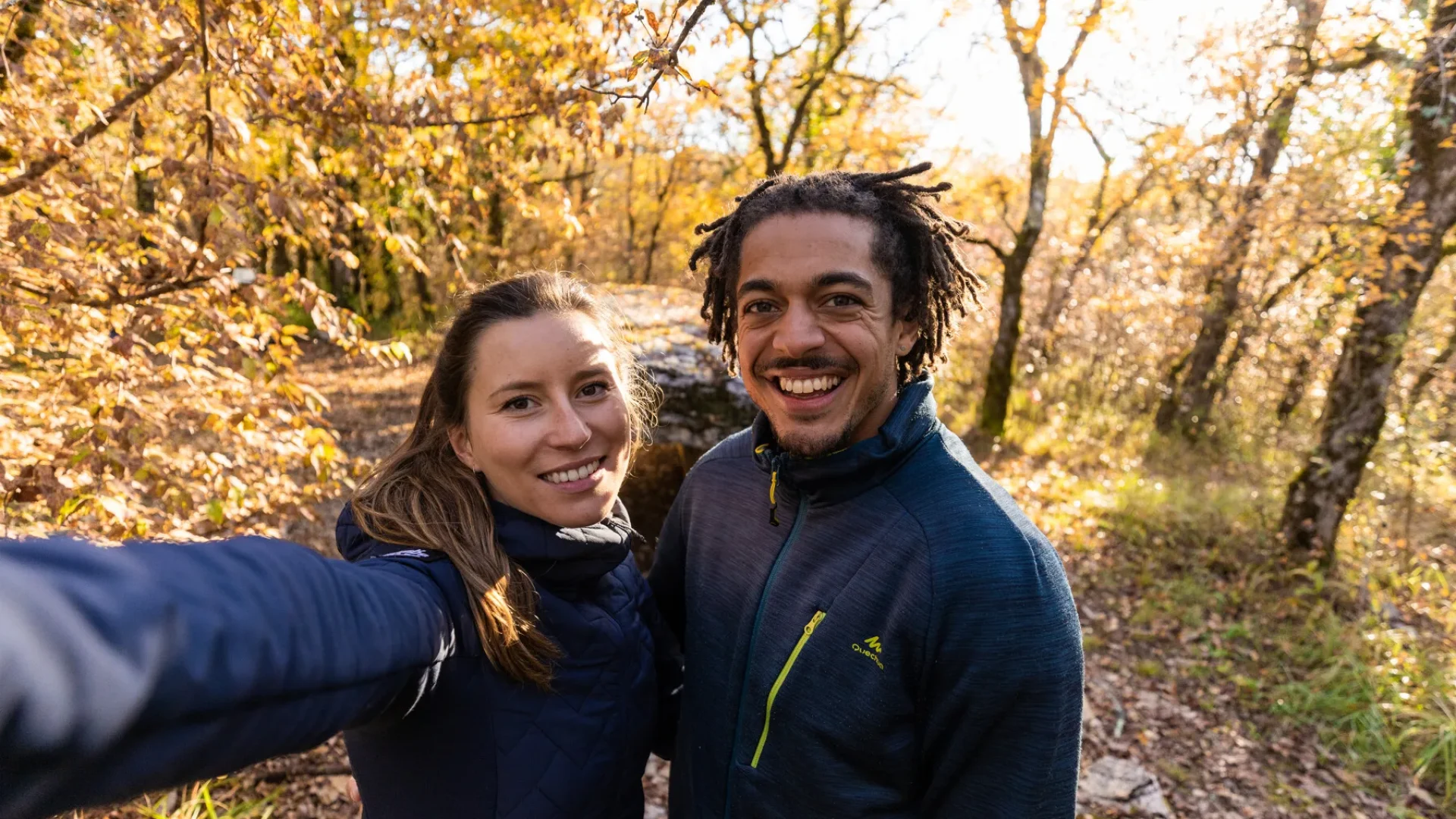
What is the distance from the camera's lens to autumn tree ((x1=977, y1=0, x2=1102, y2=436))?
802 cm

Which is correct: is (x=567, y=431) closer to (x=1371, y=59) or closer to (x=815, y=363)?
(x=815, y=363)

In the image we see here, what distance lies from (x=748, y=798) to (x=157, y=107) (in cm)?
410

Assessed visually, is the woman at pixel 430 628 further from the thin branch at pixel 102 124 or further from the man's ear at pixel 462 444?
the thin branch at pixel 102 124

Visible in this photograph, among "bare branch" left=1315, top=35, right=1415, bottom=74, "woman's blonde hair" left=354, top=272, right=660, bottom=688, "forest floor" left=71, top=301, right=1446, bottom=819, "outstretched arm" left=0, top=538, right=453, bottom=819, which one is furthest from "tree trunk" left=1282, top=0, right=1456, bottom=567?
"outstretched arm" left=0, top=538, right=453, bottom=819

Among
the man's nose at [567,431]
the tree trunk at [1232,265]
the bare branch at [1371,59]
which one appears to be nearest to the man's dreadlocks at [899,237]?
the man's nose at [567,431]

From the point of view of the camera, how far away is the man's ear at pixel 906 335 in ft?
6.73

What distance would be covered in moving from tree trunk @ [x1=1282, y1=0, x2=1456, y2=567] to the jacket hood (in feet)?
22.3

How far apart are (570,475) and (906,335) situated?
1.02m

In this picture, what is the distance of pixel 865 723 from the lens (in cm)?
159

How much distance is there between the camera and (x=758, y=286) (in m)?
1.91

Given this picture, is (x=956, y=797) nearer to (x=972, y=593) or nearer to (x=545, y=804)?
(x=972, y=593)

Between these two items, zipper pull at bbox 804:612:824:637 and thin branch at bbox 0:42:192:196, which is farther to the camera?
→ thin branch at bbox 0:42:192:196

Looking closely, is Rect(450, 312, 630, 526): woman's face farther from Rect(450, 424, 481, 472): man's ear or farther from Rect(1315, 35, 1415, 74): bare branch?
Rect(1315, 35, 1415, 74): bare branch

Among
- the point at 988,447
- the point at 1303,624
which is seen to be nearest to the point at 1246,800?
the point at 1303,624
